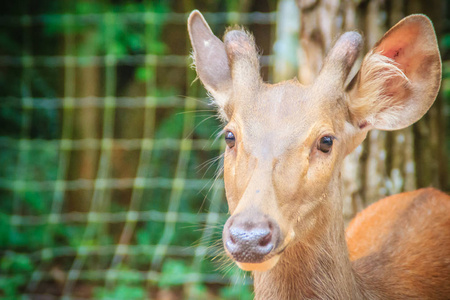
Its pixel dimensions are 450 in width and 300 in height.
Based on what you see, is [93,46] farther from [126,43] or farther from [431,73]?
[431,73]

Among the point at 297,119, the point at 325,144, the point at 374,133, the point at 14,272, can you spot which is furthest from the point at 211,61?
the point at 14,272

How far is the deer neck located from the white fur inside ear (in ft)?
1.42

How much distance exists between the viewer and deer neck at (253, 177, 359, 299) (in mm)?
2545

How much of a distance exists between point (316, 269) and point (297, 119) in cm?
68

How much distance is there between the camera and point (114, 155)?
588cm

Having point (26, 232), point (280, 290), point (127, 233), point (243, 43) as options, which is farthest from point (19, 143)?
point (280, 290)

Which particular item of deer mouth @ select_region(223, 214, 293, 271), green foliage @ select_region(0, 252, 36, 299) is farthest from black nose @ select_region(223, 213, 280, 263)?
green foliage @ select_region(0, 252, 36, 299)

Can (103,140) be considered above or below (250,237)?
below

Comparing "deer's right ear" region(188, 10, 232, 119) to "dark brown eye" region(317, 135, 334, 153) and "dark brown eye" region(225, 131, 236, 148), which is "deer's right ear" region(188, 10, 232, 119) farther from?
"dark brown eye" region(317, 135, 334, 153)

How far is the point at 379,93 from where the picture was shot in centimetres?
274

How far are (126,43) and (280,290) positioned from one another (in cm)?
367

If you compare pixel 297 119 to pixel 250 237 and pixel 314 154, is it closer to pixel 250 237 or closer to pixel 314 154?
pixel 314 154

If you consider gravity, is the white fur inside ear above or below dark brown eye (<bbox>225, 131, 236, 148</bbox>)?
above

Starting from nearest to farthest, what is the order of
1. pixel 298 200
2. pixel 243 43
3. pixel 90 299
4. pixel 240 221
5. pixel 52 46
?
pixel 240 221 < pixel 298 200 < pixel 243 43 < pixel 90 299 < pixel 52 46
